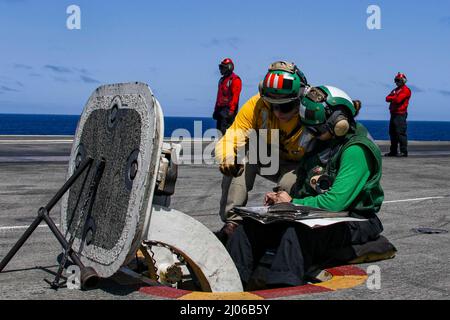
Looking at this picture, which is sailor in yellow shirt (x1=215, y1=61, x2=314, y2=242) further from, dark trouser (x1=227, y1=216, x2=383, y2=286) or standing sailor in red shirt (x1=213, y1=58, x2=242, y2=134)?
standing sailor in red shirt (x1=213, y1=58, x2=242, y2=134)

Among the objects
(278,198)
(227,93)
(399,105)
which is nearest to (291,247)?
(278,198)

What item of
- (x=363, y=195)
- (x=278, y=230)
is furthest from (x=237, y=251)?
(x=363, y=195)

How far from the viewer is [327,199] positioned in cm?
456

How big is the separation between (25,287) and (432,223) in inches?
176

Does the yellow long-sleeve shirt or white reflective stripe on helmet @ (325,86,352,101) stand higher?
white reflective stripe on helmet @ (325,86,352,101)

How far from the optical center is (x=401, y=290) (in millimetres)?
4121

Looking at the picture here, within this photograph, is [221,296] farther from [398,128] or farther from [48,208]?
[398,128]

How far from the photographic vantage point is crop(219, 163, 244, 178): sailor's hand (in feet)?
17.3

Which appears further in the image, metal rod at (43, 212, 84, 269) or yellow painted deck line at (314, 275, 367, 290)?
yellow painted deck line at (314, 275, 367, 290)

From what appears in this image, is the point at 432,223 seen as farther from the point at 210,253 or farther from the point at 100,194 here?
the point at 100,194

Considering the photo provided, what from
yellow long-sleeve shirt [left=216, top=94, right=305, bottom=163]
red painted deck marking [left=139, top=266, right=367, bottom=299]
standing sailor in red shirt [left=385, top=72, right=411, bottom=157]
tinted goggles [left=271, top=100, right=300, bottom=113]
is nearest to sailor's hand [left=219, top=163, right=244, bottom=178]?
yellow long-sleeve shirt [left=216, top=94, right=305, bottom=163]

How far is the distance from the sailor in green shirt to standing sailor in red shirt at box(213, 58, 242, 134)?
33.5ft

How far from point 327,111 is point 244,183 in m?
1.31

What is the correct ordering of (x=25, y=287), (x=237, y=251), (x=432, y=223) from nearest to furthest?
(x=25, y=287) < (x=237, y=251) < (x=432, y=223)
